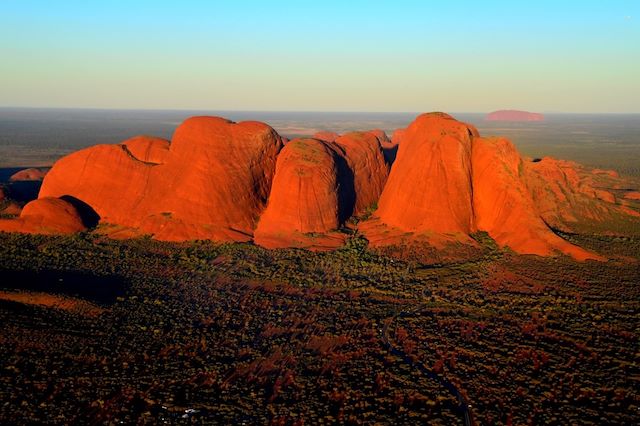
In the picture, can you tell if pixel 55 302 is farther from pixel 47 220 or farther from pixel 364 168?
pixel 364 168

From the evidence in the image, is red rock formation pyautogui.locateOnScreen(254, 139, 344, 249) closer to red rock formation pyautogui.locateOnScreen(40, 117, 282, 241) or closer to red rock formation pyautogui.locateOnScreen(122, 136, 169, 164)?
red rock formation pyautogui.locateOnScreen(40, 117, 282, 241)

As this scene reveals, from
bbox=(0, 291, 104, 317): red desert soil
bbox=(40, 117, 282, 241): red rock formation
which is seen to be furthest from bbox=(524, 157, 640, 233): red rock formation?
bbox=(0, 291, 104, 317): red desert soil

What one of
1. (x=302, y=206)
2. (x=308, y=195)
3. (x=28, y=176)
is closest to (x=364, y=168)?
(x=308, y=195)

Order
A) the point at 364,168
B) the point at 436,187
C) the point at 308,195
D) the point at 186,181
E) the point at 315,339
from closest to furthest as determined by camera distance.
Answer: the point at 315,339, the point at 436,187, the point at 308,195, the point at 186,181, the point at 364,168

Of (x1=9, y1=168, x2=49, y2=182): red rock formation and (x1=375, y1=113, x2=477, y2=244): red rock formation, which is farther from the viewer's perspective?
(x1=9, y1=168, x2=49, y2=182): red rock formation

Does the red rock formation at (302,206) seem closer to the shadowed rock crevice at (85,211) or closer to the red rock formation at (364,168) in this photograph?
the red rock formation at (364,168)

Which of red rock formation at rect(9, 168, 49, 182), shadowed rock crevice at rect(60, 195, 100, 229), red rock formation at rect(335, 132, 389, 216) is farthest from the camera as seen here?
red rock formation at rect(9, 168, 49, 182)
